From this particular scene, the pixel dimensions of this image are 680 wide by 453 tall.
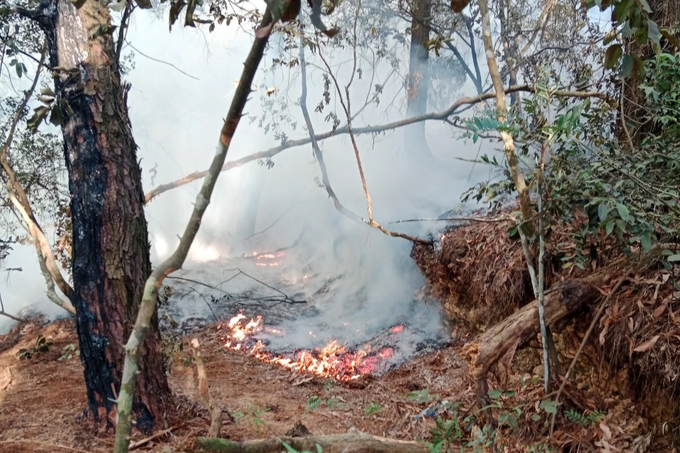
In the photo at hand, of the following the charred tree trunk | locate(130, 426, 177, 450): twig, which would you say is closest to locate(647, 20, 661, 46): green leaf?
locate(130, 426, 177, 450): twig

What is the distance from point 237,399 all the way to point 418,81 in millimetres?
6624

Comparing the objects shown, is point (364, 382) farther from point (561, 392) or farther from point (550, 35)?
point (550, 35)

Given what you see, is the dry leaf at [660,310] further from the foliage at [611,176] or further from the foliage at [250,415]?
the foliage at [250,415]

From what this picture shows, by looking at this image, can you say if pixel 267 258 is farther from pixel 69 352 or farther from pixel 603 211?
pixel 603 211

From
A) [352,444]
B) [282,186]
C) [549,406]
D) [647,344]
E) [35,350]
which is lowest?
[35,350]

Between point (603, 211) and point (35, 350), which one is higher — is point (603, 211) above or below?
above

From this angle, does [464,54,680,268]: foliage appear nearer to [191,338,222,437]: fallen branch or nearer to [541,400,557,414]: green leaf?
[541,400,557,414]: green leaf

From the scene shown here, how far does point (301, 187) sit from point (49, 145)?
24.6 feet

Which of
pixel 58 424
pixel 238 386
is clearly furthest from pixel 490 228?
pixel 58 424

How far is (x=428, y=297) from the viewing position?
19.4 ft

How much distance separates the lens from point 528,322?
277cm

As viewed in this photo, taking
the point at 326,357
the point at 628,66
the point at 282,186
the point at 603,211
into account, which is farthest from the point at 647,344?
the point at 282,186

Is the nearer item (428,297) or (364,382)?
(364,382)

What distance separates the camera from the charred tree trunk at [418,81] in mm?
7488
